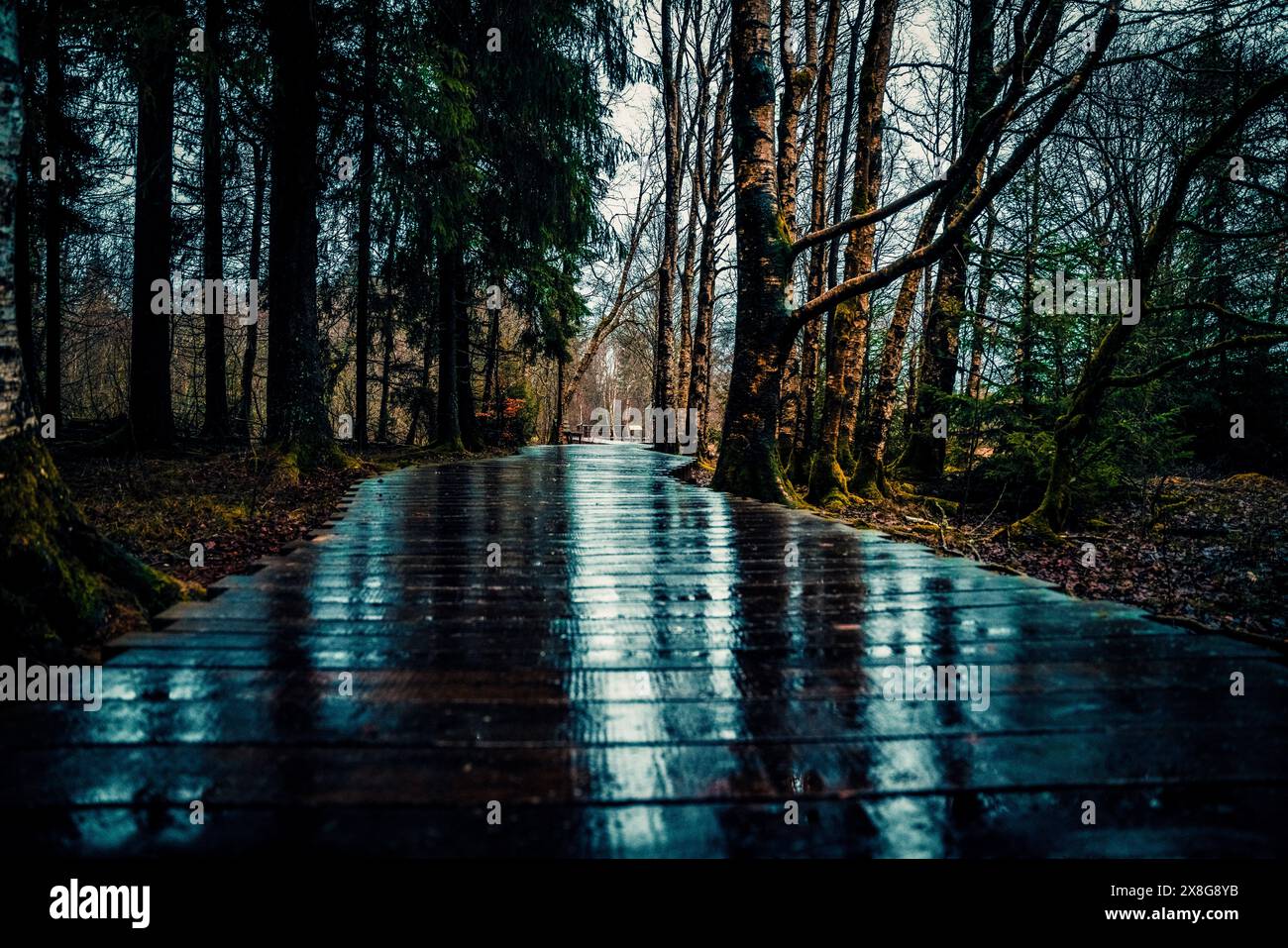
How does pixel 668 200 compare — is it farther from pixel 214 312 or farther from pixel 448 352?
pixel 214 312

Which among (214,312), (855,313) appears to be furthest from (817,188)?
(214,312)

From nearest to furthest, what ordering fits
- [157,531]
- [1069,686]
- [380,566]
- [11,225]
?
1. [1069,686]
2. [11,225]
3. [380,566]
4. [157,531]

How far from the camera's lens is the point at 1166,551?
279 inches

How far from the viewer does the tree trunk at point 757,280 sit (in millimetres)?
7266

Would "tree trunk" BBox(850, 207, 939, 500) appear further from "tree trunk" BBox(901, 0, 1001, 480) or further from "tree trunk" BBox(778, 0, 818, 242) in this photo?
"tree trunk" BBox(778, 0, 818, 242)

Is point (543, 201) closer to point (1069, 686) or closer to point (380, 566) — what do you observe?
point (380, 566)

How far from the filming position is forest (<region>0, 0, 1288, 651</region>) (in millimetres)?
5242

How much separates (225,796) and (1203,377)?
1770 centimetres

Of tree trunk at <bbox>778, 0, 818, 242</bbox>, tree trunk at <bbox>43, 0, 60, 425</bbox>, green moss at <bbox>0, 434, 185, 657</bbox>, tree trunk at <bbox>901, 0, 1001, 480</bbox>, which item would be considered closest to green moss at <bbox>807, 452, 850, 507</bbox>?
tree trunk at <bbox>901, 0, 1001, 480</bbox>

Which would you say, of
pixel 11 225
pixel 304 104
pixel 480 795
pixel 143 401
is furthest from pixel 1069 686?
pixel 143 401

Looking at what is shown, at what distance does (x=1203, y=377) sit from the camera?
43.3 ft

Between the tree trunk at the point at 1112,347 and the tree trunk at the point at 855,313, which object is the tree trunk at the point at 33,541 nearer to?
the tree trunk at the point at 1112,347

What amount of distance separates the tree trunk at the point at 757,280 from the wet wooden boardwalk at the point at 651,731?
4.44m

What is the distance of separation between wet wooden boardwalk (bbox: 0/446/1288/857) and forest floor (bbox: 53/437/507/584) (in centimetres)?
228
